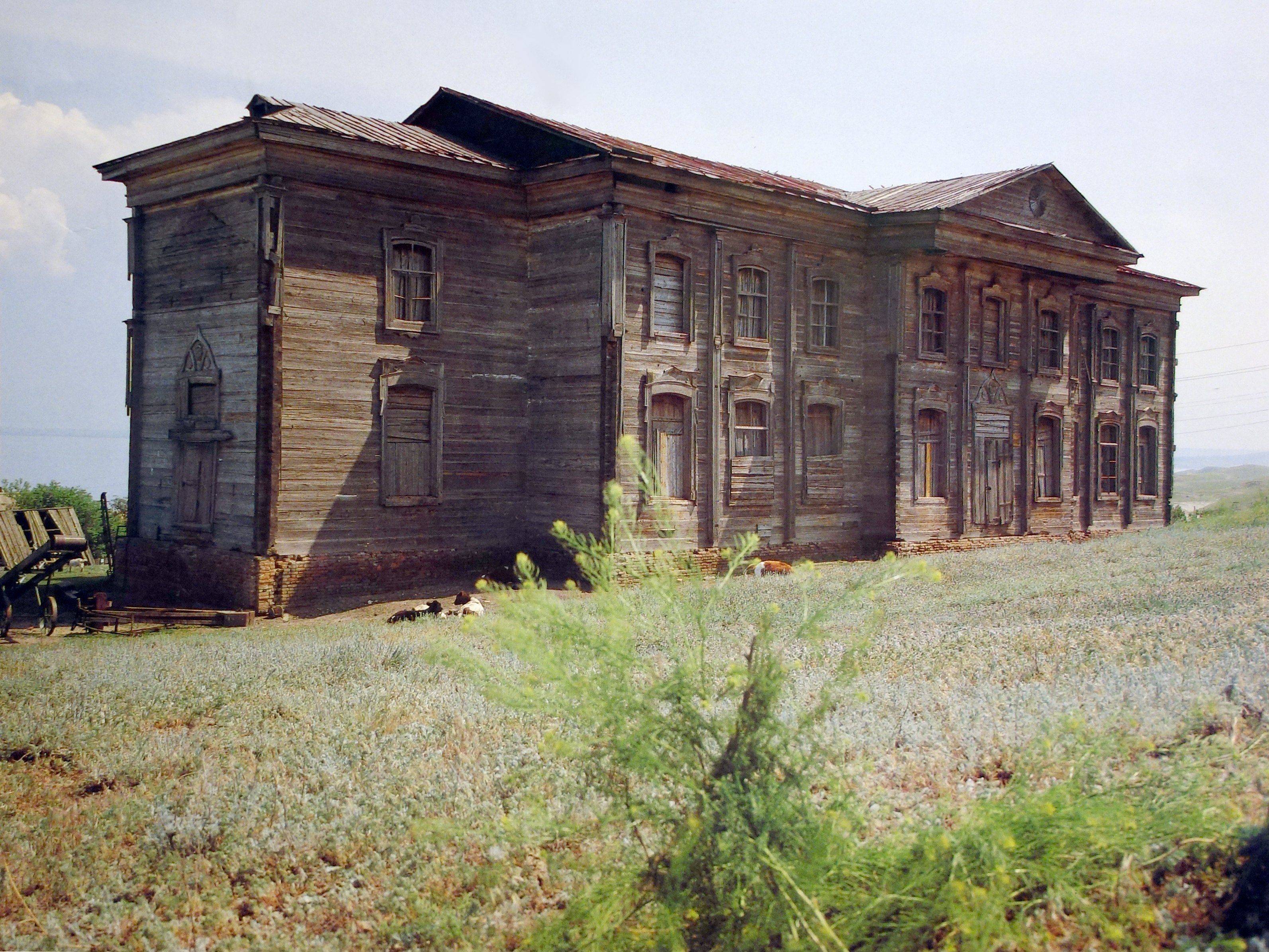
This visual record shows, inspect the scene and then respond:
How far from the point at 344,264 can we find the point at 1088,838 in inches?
649

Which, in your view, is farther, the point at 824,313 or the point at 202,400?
the point at 824,313

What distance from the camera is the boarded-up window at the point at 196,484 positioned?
18.7 m

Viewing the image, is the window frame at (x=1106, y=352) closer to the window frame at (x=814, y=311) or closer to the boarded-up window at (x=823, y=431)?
the window frame at (x=814, y=311)

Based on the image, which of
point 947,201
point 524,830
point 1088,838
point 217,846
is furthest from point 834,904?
point 947,201

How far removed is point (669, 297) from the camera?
811 inches

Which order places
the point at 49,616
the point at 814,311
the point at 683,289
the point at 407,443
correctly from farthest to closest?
1. the point at 814,311
2. the point at 683,289
3. the point at 407,443
4. the point at 49,616

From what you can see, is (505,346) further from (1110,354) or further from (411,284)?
(1110,354)

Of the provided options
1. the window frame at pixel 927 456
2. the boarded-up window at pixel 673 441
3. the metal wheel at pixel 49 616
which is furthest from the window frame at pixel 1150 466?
the metal wheel at pixel 49 616

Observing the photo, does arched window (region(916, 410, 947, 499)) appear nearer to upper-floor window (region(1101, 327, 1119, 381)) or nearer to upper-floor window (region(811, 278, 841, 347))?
upper-floor window (region(811, 278, 841, 347))

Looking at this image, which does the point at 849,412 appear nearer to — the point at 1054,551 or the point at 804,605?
the point at 1054,551

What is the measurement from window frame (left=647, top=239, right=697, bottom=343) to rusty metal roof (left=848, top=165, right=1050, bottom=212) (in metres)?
5.81

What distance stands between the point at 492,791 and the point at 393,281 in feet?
45.3

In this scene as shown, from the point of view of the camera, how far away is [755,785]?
4.64 meters

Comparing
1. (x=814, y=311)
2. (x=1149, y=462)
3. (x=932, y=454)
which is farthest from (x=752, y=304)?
(x=1149, y=462)
